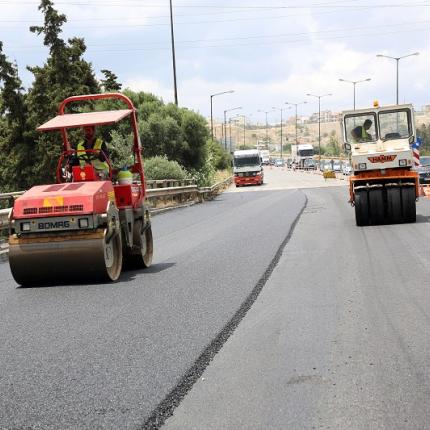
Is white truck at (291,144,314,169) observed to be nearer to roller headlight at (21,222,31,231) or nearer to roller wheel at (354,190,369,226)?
roller wheel at (354,190,369,226)

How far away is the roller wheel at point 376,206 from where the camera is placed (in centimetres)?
1639

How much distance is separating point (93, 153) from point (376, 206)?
8726 mm

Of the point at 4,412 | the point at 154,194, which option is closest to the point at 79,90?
the point at 154,194

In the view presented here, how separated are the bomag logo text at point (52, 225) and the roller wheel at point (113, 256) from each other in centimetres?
57

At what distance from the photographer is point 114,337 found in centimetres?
625

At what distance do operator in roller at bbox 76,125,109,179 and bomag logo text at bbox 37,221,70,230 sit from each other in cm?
123

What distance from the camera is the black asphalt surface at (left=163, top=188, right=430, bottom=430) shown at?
13.8 feet

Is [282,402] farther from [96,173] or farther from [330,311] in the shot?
[96,173]

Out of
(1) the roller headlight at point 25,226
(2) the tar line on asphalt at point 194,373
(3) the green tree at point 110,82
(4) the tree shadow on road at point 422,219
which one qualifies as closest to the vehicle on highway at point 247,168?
(3) the green tree at point 110,82

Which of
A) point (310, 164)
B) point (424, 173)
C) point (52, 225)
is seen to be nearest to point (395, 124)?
point (52, 225)

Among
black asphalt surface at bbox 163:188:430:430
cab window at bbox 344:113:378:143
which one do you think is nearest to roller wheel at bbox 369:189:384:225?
cab window at bbox 344:113:378:143

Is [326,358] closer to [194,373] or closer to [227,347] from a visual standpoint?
[227,347]

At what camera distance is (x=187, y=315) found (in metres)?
7.06

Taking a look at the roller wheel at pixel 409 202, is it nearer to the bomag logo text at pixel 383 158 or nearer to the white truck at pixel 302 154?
the bomag logo text at pixel 383 158
